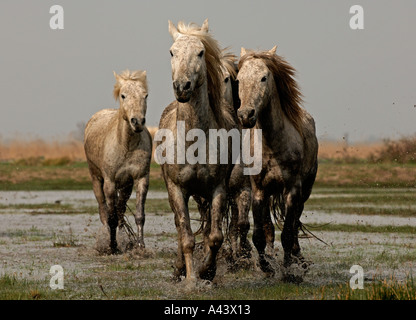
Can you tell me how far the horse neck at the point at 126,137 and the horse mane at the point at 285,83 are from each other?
12.0 feet

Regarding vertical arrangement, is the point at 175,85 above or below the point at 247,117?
above

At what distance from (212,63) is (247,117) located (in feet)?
2.30

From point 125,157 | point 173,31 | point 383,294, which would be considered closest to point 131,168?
point 125,157

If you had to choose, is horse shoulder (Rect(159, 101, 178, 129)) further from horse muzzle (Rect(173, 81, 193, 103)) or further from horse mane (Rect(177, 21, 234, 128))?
horse muzzle (Rect(173, 81, 193, 103))

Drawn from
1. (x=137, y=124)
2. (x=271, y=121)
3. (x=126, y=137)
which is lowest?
(x=126, y=137)

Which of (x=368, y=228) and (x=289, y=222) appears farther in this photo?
(x=368, y=228)

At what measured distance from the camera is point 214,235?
7891 mm

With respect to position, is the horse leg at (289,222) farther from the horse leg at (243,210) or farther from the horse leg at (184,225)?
the horse leg at (184,225)

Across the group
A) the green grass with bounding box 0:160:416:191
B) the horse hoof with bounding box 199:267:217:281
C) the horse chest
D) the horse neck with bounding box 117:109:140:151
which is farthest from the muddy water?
the green grass with bounding box 0:160:416:191

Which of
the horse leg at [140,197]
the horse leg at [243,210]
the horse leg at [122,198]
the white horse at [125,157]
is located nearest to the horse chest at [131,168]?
the white horse at [125,157]

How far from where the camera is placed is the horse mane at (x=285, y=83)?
29.3 feet

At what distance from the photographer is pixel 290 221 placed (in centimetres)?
900

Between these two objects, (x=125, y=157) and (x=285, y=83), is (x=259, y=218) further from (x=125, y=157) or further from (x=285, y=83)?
(x=125, y=157)

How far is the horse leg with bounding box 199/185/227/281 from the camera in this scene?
7.90 meters
